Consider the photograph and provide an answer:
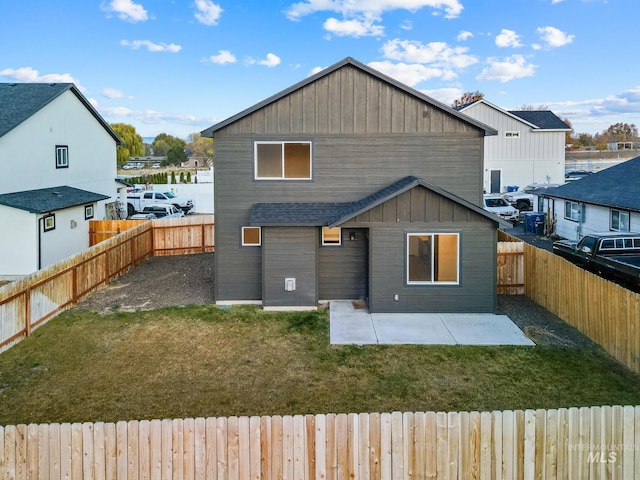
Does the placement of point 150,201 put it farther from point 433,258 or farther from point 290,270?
point 433,258

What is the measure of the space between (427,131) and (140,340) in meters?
9.80

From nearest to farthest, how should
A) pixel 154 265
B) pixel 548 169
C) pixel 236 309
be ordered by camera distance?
1. pixel 236 309
2. pixel 154 265
3. pixel 548 169

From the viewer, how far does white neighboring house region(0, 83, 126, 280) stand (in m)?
18.2

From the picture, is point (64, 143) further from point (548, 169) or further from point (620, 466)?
point (548, 169)

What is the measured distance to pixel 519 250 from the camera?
15.6 m

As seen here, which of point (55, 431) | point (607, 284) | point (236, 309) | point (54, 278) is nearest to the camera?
point (55, 431)

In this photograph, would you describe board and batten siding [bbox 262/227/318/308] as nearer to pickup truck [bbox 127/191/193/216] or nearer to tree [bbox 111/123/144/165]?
pickup truck [bbox 127/191/193/216]

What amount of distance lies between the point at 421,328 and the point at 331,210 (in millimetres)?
4414

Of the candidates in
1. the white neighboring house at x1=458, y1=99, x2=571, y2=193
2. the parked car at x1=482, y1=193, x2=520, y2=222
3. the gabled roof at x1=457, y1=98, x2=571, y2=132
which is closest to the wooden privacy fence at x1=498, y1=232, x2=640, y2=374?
the parked car at x1=482, y1=193, x2=520, y2=222

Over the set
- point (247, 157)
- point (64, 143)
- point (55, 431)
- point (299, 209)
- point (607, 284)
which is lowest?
point (55, 431)

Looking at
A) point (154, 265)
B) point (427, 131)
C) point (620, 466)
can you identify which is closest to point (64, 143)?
point (154, 265)

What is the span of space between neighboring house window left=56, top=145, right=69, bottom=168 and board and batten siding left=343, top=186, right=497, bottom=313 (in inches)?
624

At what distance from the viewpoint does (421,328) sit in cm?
1251

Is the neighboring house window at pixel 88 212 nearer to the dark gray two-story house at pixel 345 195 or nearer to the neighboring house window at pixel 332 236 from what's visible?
the dark gray two-story house at pixel 345 195
